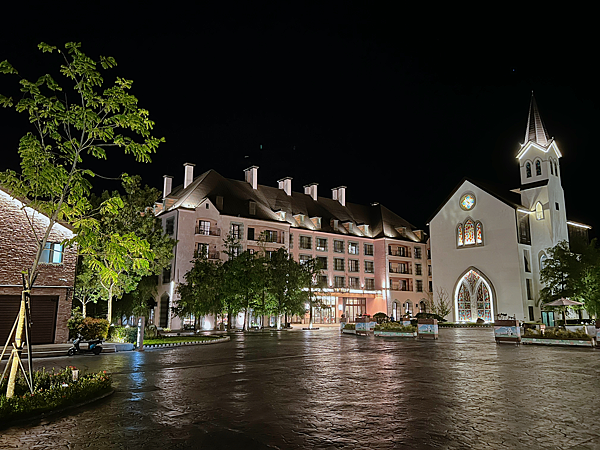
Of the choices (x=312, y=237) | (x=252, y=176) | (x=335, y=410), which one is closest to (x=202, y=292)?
(x=252, y=176)

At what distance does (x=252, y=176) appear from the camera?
200ft

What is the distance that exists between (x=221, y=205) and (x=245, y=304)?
15315 mm

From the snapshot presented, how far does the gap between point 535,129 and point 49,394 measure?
203ft

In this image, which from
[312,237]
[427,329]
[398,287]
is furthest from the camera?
[398,287]

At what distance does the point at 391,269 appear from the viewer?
225ft

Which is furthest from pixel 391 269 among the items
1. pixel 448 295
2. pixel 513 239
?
pixel 513 239

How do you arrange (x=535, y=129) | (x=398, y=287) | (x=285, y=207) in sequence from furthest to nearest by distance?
1. (x=398, y=287)
2. (x=285, y=207)
3. (x=535, y=129)

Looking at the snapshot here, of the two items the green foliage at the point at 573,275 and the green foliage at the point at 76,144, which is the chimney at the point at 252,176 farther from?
the green foliage at the point at 76,144

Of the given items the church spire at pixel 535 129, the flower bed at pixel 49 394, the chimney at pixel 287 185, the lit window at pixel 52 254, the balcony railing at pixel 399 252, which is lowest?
the flower bed at pixel 49 394

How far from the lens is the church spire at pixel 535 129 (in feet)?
189

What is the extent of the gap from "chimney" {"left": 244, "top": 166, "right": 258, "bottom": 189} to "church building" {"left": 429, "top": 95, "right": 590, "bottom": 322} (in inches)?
944

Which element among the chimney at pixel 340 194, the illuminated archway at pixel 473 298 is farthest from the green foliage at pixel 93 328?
the chimney at pixel 340 194

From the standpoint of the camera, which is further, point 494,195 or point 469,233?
point 469,233

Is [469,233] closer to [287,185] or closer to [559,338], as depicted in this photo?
[287,185]
